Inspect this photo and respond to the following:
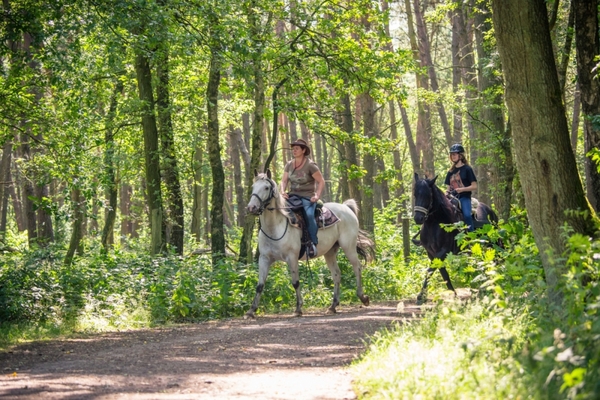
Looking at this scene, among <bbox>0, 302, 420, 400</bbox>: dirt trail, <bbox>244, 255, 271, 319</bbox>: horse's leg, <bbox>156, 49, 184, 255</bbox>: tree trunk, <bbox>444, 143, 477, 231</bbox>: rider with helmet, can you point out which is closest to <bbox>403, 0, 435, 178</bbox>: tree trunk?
<bbox>156, 49, 184, 255</bbox>: tree trunk

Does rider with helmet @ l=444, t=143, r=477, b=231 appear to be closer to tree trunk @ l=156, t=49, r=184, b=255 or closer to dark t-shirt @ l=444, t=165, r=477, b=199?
dark t-shirt @ l=444, t=165, r=477, b=199

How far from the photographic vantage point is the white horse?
13.7 m

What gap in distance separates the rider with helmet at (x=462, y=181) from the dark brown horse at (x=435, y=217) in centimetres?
19

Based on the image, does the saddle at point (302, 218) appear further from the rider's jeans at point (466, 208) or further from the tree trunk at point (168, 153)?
the tree trunk at point (168, 153)

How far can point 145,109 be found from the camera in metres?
19.5

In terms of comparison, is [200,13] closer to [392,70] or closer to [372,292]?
[392,70]

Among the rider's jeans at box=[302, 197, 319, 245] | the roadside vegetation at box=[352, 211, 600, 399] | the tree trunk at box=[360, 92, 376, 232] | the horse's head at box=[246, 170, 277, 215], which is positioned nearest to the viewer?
the roadside vegetation at box=[352, 211, 600, 399]

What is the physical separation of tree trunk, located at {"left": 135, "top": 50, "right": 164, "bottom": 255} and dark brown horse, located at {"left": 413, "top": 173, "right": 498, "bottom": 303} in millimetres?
7308

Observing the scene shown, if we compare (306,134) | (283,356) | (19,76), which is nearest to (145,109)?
(19,76)

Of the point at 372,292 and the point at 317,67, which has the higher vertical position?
the point at 317,67

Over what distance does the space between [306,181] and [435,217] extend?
2.49m

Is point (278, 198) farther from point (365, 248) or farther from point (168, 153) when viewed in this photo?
point (168, 153)

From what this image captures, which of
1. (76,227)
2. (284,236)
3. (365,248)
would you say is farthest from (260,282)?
(76,227)

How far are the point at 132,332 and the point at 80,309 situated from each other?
1.60 meters
